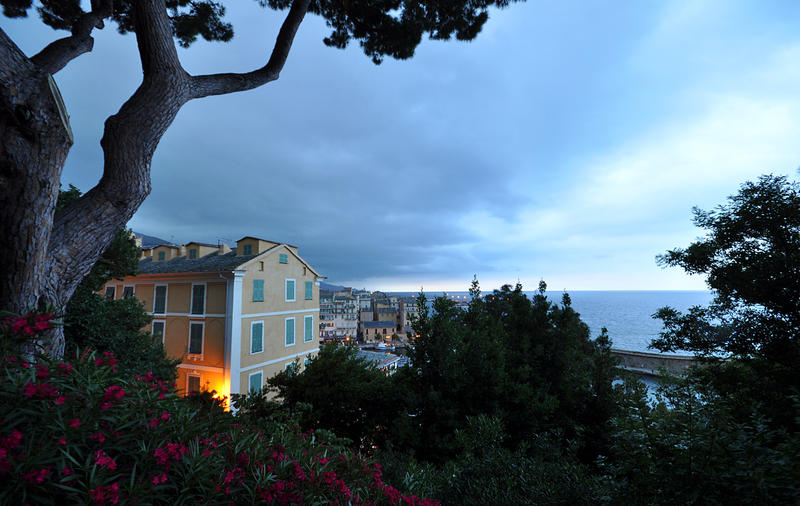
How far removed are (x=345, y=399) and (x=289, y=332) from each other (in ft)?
32.8

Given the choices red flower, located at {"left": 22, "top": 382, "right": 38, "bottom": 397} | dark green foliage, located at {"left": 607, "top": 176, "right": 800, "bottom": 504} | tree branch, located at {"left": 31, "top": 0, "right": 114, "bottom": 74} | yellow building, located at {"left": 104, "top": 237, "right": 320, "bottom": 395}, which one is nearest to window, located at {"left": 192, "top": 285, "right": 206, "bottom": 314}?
yellow building, located at {"left": 104, "top": 237, "right": 320, "bottom": 395}

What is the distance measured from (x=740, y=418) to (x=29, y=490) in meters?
8.66

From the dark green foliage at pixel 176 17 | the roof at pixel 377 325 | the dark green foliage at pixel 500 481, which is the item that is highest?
the dark green foliage at pixel 176 17

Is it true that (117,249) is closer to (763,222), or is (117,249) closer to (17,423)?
(17,423)

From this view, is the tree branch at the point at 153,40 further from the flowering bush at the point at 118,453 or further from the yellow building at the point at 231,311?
the yellow building at the point at 231,311

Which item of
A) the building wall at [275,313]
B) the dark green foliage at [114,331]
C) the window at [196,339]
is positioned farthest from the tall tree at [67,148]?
the window at [196,339]

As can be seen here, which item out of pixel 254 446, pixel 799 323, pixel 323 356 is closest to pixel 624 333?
pixel 799 323

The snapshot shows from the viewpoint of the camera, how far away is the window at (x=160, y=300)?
16188 millimetres

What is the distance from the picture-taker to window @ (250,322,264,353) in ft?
48.8

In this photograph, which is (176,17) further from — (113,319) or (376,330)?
(376,330)

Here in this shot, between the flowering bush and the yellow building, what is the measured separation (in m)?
13.2

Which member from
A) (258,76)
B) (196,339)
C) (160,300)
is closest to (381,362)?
(196,339)

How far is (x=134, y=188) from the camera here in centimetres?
370

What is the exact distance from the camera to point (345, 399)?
8.18 meters
